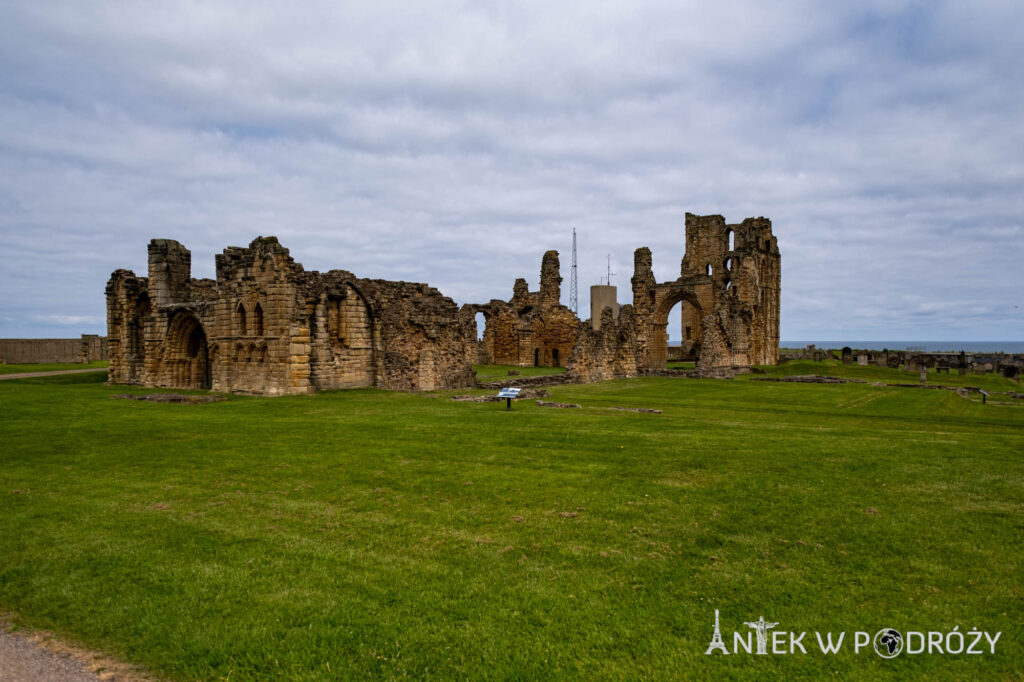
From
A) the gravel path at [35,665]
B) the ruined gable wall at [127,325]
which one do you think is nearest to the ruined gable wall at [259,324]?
the ruined gable wall at [127,325]

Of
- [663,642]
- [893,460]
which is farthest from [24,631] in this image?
[893,460]

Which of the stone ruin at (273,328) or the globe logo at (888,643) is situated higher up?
the stone ruin at (273,328)

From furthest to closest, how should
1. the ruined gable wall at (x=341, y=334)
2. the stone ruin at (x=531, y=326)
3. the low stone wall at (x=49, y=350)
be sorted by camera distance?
the low stone wall at (x=49, y=350), the stone ruin at (x=531, y=326), the ruined gable wall at (x=341, y=334)

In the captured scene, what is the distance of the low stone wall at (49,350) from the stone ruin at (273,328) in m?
21.7

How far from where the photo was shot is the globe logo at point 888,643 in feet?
13.1

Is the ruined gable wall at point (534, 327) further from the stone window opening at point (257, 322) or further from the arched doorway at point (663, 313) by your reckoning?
the stone window opening at point (257, 322)

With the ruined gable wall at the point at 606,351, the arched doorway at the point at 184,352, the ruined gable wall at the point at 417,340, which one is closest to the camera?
the ruined gable wall at the point at 417,340

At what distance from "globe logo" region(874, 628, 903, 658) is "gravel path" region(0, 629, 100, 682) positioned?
508 centimetres

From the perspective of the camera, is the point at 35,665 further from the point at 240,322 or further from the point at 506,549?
the point at 240,322

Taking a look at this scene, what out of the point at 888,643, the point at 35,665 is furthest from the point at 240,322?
the point at 888,643

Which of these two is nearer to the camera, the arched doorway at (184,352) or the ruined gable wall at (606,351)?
the arched doorway at (184,352)

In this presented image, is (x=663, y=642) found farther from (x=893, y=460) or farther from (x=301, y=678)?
(x=893, y=460)

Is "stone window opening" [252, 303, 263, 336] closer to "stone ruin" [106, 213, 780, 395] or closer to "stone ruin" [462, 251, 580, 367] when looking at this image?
Result: "stone ruin" [106, 213, 780, 395]

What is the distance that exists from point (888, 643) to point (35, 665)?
18.7ft
